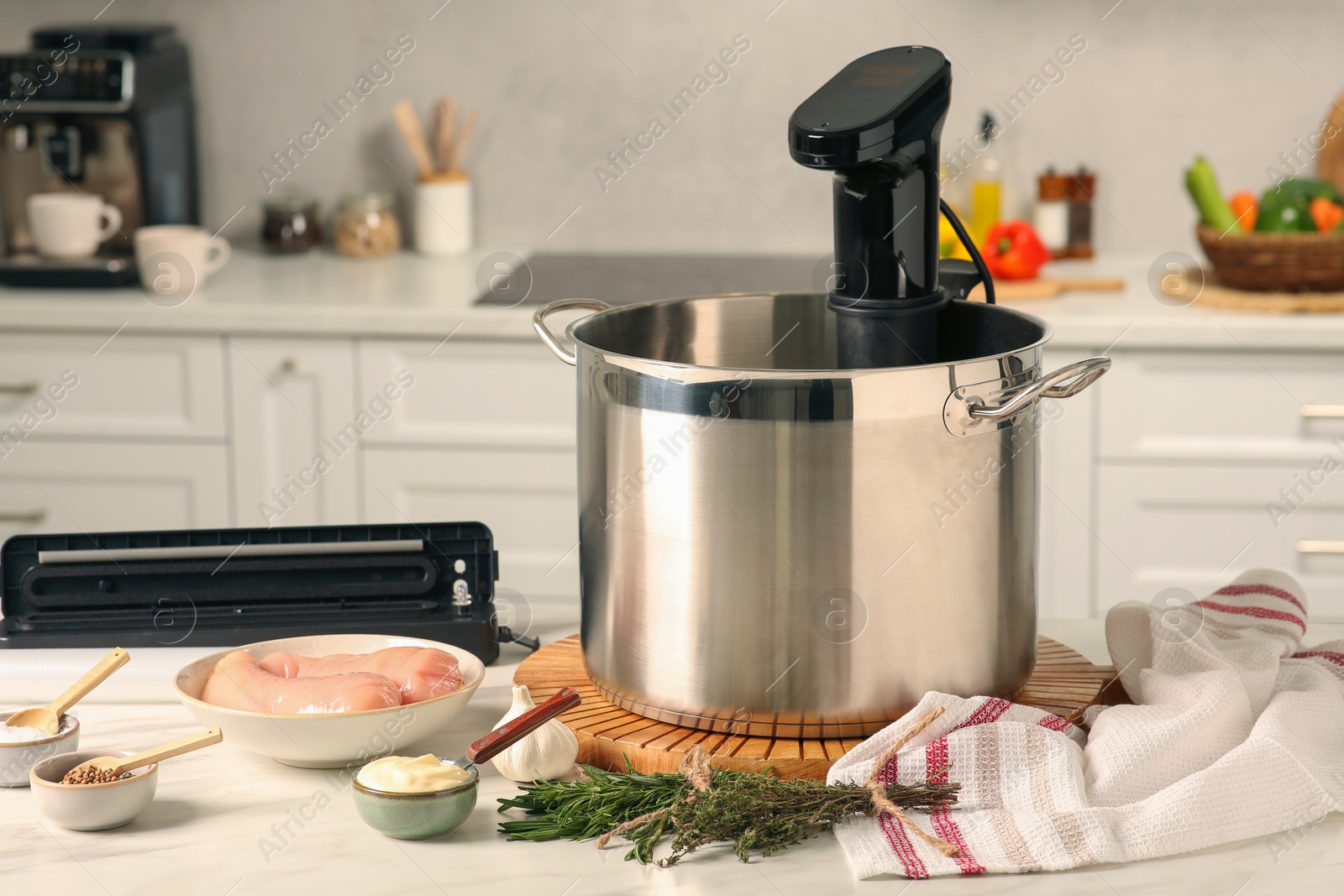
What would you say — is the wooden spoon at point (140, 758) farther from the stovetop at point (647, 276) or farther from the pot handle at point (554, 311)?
the stovetop at point (647, 276)

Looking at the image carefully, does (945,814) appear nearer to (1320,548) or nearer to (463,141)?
(1320,548)

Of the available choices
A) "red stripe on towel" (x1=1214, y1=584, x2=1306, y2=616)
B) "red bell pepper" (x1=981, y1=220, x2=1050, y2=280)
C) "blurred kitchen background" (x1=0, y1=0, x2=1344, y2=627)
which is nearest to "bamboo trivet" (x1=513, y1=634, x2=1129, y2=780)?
"red stripe on towel" (x1=1214, y1=584, x2=1306, y2=616)

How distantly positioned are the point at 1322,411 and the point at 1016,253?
0.55m

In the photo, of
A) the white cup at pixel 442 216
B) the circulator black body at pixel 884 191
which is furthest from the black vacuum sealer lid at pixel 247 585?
the white cup at pixel 442 216

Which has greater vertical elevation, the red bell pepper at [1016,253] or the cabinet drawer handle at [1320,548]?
the red bell pepper at [1016,253]

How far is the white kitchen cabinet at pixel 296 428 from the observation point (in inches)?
88.6

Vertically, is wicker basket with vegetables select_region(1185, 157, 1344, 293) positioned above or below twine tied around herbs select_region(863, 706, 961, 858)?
above

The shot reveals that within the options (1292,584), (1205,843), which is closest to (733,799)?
(1205,843)

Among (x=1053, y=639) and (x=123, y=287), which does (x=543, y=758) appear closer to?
(x=1053, y=639)

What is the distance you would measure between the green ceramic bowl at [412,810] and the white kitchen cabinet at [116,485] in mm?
1687

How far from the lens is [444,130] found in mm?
2691

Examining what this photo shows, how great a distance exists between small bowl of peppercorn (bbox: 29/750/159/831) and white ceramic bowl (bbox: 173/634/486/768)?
0.18 feet

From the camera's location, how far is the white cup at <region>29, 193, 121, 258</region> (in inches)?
94.7

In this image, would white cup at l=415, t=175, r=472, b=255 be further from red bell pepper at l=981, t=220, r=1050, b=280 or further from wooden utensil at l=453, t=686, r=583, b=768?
wooden utensil at l=453, t=686, r=583, b=768
